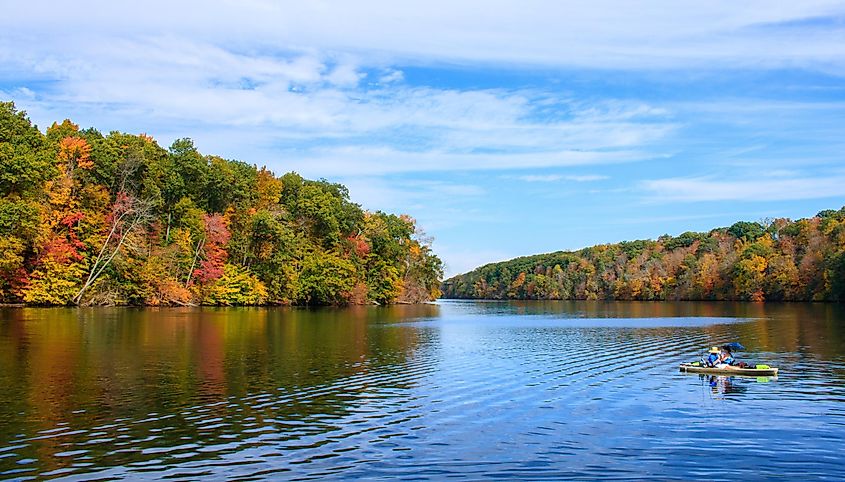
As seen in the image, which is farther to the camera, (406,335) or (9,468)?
(406,335)

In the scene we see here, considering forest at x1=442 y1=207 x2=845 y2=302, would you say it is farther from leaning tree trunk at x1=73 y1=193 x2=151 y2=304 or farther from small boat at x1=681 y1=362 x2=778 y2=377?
leaning tree trunk at x1=73 y1=193 x2=151 y2=304

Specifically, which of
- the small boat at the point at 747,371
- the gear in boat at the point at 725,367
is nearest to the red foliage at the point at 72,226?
the gear in boat at the point at 725,367

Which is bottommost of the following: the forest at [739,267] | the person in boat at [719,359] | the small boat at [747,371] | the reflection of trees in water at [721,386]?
the reflection of trees in water at [721,386]

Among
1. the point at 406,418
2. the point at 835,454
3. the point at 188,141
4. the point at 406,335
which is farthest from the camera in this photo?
the point at 188,141

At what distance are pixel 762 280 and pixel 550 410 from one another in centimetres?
12548

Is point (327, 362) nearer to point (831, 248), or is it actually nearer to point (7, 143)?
point (7, 143)

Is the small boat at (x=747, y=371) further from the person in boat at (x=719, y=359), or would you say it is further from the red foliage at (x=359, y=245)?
the red foliage at (x=359, y=245)

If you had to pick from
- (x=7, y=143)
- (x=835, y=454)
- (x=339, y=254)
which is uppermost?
(x=7, y=143)

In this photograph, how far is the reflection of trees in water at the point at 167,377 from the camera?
667 inches

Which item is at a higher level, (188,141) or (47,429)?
(188,141)

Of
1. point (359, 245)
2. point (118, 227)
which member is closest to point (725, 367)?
point (118, 227)

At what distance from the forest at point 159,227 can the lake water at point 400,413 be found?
28461 millimetres

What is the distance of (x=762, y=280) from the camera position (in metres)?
131

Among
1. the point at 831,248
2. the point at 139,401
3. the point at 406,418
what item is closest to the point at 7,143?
the point at 139,401
